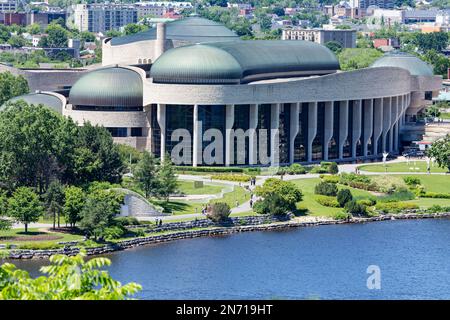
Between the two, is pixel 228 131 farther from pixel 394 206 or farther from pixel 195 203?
pixel 394 206

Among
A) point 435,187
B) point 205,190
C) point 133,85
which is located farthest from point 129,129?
point 435,187

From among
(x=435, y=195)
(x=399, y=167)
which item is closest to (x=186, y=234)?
(x=435, y=195)

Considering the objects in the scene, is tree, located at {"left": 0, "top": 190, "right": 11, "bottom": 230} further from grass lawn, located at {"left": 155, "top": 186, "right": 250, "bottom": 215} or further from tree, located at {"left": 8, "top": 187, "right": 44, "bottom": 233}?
grass lawn, located at {"left": 155, "top": 186, "right": 250, "bottom": 215}

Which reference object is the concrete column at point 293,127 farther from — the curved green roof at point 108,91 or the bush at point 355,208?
the bush at point 355,208
